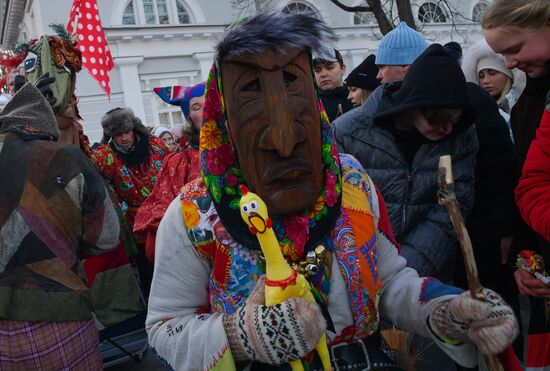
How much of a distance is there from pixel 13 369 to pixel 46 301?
12.6 inches

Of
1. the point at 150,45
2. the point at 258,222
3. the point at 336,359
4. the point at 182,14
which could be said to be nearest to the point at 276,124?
the point at 258,222

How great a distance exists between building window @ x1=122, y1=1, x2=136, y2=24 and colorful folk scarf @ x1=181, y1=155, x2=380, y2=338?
15.3 meters

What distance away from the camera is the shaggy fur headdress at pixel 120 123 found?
4.06m

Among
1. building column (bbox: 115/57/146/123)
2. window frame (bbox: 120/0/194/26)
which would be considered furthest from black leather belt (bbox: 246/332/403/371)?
window frame (bbox: 120/0/194/26)

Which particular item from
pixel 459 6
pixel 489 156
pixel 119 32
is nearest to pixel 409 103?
pixel 489 156

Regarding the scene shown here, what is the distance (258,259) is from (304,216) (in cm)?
16

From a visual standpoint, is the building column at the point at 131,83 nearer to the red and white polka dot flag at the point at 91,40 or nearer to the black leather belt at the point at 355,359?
the red and white polka dot flag at the point at 91,40

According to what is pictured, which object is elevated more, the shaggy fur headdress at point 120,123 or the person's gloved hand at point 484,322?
the shaggy fur headdress at point 120,123

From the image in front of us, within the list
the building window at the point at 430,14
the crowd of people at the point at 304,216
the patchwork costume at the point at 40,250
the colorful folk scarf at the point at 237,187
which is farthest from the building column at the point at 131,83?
the colorful folk scarf at the point at 237,187

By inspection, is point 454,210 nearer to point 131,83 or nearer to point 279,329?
point 279,329

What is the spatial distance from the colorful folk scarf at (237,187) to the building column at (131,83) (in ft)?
44.7

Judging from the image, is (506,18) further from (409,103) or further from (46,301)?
(46,301)

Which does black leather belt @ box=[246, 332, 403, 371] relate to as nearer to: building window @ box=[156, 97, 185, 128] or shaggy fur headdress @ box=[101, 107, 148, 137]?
shaggy fur headdress @ box=[101, 107, 148, 137]

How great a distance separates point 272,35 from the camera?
1196mm
